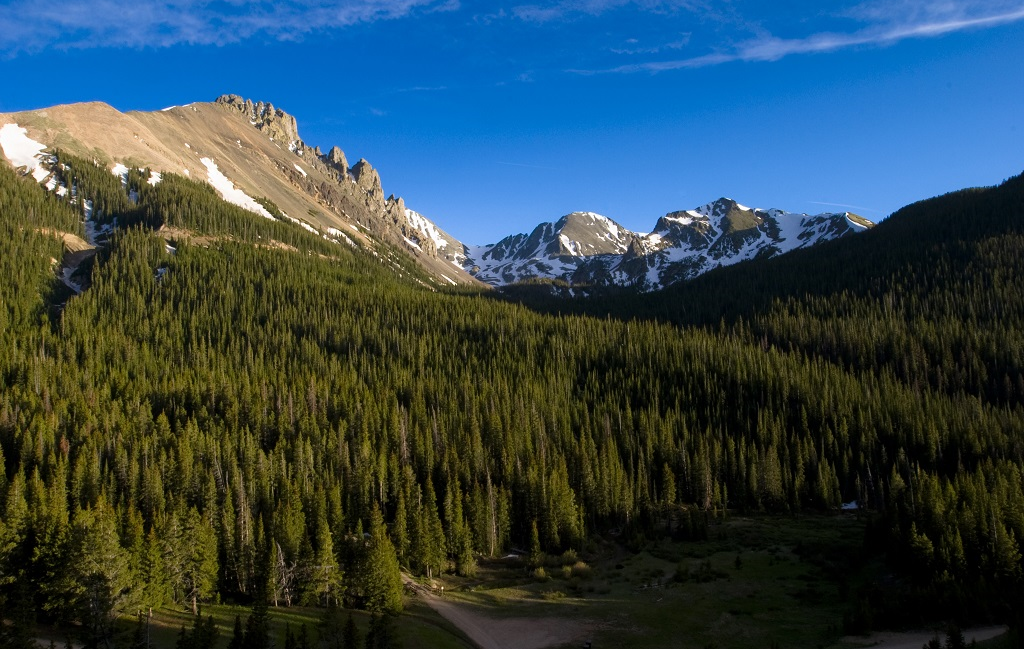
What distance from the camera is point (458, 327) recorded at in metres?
183

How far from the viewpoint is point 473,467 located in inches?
3952

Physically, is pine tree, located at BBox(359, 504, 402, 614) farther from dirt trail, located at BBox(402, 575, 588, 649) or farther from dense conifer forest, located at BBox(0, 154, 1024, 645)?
dirt trail, located at BBox(402, 575, 588, 649)

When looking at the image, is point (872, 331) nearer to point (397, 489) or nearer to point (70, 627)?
point (397, 489)

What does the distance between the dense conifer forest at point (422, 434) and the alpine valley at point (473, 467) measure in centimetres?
55

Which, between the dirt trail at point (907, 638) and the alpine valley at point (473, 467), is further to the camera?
A: the alpine valley at point (473, 467)

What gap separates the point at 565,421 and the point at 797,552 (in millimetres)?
50453

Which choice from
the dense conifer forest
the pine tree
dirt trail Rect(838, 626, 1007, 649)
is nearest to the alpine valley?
the pine tree

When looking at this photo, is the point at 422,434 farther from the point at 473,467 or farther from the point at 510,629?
the point at 510,629

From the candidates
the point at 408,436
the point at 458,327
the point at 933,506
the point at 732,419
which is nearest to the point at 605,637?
the point at 933,506

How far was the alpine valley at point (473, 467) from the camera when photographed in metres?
55.2

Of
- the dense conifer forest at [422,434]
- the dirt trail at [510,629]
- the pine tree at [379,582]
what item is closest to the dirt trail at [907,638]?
the dense conifer forest at [422,434]

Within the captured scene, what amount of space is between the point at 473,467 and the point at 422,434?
12.3 metres

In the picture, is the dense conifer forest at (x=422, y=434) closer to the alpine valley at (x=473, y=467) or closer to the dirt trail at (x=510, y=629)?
the alpine valley at (x=473, y=467)

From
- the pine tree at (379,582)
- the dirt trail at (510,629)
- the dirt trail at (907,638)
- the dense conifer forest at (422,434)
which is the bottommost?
the dirt trail at (510,629)
